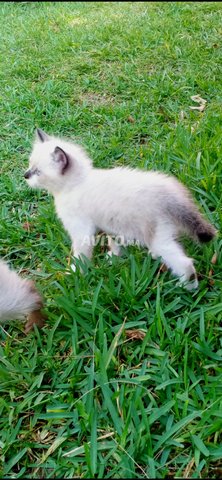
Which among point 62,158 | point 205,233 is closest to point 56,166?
point 62,158

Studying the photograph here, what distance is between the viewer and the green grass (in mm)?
2211

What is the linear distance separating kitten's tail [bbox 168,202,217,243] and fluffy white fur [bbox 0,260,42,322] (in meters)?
0.88

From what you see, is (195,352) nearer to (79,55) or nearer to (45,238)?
(45,238)

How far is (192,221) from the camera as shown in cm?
275

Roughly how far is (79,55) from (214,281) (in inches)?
172

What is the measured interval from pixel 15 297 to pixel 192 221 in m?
1.03

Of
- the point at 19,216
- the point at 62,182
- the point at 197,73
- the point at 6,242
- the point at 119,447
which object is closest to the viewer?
the point at 119,447

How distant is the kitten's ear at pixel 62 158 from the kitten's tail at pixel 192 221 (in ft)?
2.76

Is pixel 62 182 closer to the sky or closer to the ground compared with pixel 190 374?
closer to the sky

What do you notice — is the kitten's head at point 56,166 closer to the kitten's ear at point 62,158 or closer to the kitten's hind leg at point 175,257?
the kitten's ear at point 62,158

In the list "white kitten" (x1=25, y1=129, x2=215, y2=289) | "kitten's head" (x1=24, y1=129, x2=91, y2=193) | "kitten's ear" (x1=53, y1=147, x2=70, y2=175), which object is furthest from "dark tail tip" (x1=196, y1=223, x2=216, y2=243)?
"kitten's ear" (x1=53, y1=147, x2=70, y2=175)

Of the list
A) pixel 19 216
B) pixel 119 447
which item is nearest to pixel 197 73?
pixel 19 216

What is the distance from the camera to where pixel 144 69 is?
575cm

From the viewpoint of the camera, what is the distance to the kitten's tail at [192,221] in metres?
2.74
